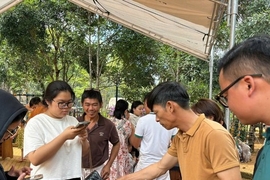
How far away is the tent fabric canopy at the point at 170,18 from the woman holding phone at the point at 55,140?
1.79 m

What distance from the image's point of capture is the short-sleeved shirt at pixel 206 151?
1.41 metres

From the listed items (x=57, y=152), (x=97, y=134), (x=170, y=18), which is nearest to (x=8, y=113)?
(x=57, y=152)

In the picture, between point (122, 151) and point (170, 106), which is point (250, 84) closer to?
point (170, 106)

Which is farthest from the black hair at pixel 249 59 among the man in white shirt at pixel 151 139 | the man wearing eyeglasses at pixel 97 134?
the man in white shirt at pixel 151 139

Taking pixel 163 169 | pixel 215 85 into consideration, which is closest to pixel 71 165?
pixel 163 169

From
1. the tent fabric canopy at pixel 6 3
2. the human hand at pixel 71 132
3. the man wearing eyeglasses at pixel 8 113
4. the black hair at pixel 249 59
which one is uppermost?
the tent fabric canopy at pixel 6 3

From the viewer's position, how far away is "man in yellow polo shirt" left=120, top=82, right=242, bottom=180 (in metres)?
1.41

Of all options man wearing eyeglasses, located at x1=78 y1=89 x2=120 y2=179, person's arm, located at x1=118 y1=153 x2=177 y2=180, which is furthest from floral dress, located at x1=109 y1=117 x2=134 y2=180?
person's arm, located at x1=118 y1=153 x2=177 y2=180

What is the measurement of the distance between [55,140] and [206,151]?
34.0 inches

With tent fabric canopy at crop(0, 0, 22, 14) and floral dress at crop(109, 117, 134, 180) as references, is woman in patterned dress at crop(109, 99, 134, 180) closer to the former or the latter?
floral dress at crop(109, 117, 134, 180)

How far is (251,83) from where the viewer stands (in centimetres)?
88

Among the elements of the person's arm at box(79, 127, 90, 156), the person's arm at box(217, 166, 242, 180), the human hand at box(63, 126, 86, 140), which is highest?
the human hand at box(63, 126, 86, 140)

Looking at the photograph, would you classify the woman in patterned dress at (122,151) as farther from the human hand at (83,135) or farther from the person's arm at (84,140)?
the human hand at (83,135)

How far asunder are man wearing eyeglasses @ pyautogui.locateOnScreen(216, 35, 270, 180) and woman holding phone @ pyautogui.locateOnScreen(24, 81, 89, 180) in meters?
1.14
